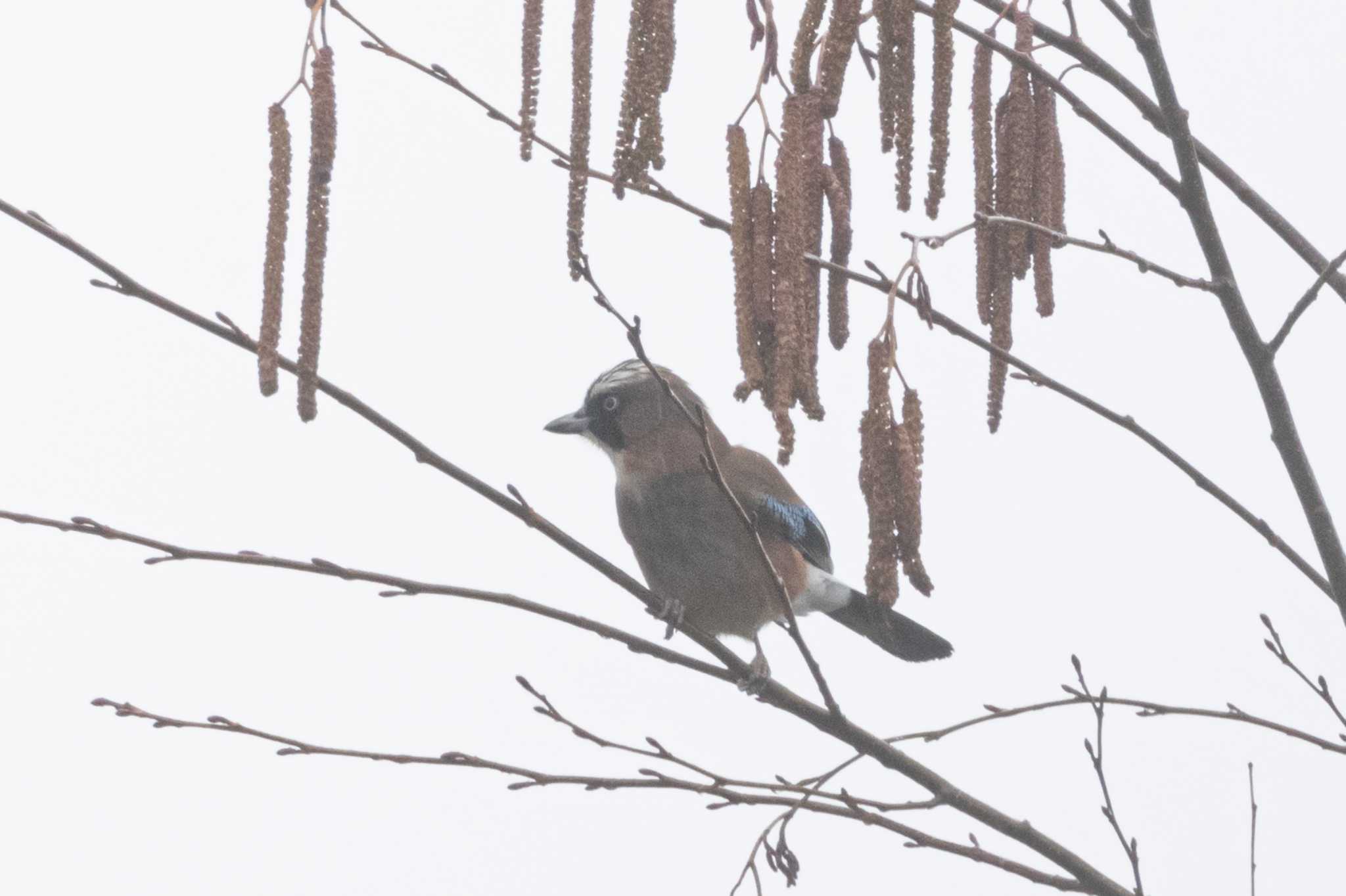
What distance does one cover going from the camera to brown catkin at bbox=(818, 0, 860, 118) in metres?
2.86

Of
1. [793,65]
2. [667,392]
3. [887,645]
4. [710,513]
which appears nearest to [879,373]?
[667,392]

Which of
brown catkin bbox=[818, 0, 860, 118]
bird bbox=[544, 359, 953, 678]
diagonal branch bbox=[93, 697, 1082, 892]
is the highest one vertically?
bird bbox=[544, 359, 953, 678]

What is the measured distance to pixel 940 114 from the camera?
3.23m

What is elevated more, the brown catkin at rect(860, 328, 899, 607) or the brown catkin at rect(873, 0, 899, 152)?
the brown catkin at rect(873, 0, 899, 152)

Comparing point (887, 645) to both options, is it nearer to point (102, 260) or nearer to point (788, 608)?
point (788, 608)

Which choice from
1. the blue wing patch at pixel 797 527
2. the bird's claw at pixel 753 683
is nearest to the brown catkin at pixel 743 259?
the bird's claw at pixel 753 683

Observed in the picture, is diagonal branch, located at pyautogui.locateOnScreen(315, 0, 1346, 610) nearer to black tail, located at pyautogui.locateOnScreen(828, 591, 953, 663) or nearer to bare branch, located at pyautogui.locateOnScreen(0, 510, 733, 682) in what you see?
bare branch, located at pyautogui.locateOnScreen(0, 510, 733, 682)

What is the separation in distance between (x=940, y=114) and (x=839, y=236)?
37cm

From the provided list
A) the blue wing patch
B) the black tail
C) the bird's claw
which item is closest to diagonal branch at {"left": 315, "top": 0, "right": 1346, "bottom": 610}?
the bird's claw

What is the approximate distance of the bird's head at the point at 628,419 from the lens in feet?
21.7

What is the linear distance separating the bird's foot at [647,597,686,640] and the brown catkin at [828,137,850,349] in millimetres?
2237

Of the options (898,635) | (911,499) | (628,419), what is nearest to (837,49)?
(911,499)

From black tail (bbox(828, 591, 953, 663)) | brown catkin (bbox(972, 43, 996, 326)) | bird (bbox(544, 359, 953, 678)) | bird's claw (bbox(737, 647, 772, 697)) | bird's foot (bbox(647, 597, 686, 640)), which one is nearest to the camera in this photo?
brown catkin (bbox(972, 43, 996, 326))

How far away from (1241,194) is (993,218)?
2.61 feet
